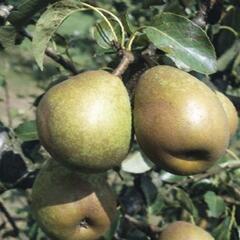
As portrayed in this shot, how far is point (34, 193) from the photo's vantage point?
1518 millimetres

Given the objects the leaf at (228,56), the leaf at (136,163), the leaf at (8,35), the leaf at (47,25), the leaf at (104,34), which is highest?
the leaf at (47,25)

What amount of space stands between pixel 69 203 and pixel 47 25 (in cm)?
37

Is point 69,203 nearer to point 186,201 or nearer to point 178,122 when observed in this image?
point 178,122

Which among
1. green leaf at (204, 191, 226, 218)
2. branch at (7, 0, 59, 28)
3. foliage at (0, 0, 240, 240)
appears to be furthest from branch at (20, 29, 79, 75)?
green leaf at (204, 191, 226, 218)

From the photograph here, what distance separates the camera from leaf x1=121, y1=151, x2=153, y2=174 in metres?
1.94

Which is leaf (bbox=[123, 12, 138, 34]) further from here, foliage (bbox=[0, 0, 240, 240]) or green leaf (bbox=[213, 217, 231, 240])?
green leaf (bbox=[213, 217, 231, 240])

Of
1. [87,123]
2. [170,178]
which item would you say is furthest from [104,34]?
[170,178]

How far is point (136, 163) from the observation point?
1.97 m

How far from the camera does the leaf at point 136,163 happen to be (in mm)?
1939

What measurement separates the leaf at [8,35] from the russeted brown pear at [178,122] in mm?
356

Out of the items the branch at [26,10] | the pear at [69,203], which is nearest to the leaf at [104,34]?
the branch at [26,10]

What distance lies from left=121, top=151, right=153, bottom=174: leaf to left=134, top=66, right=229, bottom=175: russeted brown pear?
586mm

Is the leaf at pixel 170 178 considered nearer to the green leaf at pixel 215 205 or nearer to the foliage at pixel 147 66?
the foliage at pixel 147 66

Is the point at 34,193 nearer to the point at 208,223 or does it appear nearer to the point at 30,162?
the point at 30,162
